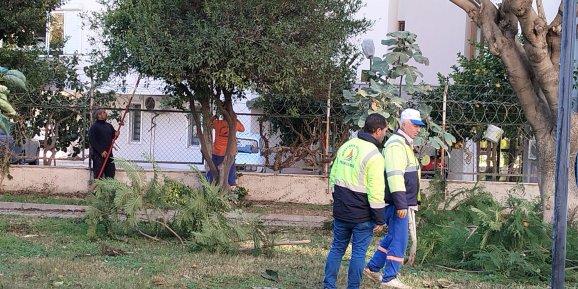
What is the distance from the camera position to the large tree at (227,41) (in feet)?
41.5

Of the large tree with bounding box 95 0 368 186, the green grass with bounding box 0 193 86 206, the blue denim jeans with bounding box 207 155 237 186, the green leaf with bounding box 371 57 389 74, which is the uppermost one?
the large tree with bounding box 95 0 368 186

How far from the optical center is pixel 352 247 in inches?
284

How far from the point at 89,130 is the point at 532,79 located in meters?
7.93

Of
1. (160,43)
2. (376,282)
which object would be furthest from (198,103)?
(376,282)

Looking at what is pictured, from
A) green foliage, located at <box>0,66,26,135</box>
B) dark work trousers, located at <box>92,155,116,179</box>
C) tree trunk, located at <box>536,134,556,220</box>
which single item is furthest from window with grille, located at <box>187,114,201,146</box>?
green foliage, located at <box>0,66,26,135</box>

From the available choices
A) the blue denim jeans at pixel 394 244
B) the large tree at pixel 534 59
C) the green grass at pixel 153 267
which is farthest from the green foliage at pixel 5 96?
the large tree at pixel 534 59

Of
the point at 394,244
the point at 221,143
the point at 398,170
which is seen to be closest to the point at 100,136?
the point at 221,143

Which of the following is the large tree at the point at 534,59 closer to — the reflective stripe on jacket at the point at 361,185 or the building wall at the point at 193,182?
the reflective stripe on jacket at the point at 361,185

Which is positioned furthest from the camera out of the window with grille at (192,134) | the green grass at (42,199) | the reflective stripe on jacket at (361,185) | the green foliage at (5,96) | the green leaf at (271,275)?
the window with grille at (192,134)

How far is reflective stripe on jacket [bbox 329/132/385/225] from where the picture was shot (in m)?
6.98

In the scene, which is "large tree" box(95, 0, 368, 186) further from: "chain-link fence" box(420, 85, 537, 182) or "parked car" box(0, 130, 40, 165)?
"parked car" box(0, 130, 40, 165)

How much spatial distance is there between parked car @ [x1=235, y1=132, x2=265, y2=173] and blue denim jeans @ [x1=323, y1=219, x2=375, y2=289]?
336 inches

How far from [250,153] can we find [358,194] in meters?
9.44

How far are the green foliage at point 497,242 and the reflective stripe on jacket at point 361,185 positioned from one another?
211 centimetres
